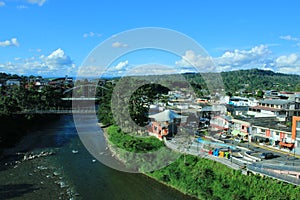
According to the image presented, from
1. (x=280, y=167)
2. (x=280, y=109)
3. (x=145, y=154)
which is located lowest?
(x=145, y=154)

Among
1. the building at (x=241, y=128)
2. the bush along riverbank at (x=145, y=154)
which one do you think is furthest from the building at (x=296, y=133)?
the bush along riverbank at (x=145, y=154)

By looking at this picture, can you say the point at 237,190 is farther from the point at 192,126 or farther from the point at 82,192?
the point at 192,126

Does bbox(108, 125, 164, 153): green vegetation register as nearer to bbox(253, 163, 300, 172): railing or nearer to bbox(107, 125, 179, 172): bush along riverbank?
bbox(107, 125, 179, 172): bush along riverbank

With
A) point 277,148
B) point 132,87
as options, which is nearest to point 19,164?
point 132,87

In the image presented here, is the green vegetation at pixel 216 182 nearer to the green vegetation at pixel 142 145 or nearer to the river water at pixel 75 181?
the river water at pixel 75 181

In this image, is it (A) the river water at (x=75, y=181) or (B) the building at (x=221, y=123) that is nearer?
(A) the river water at (x=75, y=181)

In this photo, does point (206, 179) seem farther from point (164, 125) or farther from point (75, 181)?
point (75, 181)

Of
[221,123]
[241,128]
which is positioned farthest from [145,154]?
[221,123]
